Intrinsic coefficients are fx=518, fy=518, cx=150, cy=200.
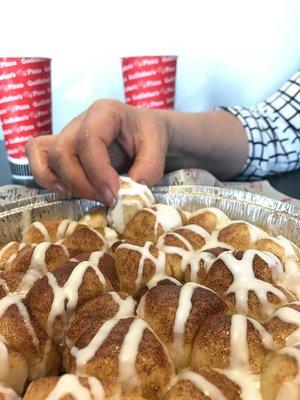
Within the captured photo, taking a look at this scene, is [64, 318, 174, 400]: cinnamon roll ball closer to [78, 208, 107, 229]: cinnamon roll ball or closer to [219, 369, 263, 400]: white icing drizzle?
[219, 369, 263, 400]: white icing drizzle

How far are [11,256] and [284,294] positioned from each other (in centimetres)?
39

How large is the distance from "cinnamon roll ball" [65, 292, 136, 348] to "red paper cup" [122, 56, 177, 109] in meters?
0.82

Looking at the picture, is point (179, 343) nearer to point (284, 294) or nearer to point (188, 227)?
point (284, 294)

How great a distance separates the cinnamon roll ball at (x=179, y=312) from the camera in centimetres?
54

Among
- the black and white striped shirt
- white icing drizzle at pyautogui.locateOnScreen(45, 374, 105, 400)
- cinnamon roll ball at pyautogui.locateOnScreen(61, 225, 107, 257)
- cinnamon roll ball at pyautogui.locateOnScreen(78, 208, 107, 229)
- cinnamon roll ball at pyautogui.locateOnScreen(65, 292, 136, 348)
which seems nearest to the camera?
white icing drizzle at pyautogui.locateOnScreen(45, 374, 105, 400)

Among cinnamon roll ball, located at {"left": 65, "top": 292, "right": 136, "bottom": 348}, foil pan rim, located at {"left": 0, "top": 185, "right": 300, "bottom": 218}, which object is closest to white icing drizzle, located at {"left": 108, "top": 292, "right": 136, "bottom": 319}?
cinnamon roll ball, located at {"left": 65, "top": 292, "right": 136, "bottom": 348}

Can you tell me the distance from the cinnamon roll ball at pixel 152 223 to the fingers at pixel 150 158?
9cm

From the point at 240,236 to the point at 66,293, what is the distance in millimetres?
296

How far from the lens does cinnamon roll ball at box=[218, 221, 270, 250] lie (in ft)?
2.52

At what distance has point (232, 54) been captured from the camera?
173cm

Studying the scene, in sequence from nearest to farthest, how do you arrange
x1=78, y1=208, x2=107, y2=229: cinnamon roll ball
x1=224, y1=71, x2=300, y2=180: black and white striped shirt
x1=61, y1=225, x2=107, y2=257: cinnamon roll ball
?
x1=61, y1=225, x2=107, y2=257: cinnamon roll ball, x1=78, y1=208, x2=107, y2=229: cinnamon roll ball, x1=224, y1=71, x2=300, y2=180: black and white striped shirt

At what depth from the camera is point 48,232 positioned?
83cm

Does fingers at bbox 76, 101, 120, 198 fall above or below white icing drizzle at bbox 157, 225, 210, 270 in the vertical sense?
above

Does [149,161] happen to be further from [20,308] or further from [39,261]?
[20,308]
